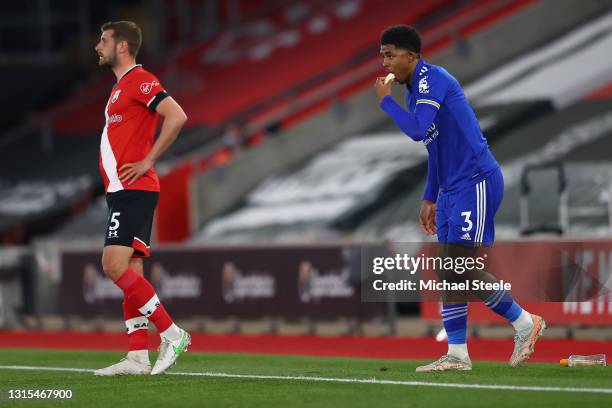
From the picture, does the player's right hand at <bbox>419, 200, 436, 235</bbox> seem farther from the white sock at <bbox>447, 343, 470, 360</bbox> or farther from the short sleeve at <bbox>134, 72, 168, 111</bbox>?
the short sleeve at <bbox>134, 72, 168, 111</bbox>

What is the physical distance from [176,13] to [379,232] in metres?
15.5

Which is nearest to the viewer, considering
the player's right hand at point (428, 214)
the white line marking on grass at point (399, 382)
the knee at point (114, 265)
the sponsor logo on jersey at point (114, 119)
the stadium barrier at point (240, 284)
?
the white line marking on grass at point (399, 382)

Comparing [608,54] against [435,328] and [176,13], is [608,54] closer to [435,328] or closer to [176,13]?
Result: [435,328]

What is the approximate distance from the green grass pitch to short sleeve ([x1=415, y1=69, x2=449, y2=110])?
1.86 metres

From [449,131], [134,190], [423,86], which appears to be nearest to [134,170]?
[134,190]

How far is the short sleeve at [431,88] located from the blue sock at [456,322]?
1.41 meters

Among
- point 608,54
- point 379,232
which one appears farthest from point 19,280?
point 608,54

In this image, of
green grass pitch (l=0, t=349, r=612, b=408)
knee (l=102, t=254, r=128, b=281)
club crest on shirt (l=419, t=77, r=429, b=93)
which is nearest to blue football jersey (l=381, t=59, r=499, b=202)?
club crest on shirt (l=419, t=77, r=429, b=93)

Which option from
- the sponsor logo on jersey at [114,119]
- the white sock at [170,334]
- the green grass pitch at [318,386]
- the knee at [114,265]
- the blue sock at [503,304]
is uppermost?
the sponsor logo on jersey at [114,119]

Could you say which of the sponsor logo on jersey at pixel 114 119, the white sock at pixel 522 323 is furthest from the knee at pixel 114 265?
the white sock at pixel 522 323

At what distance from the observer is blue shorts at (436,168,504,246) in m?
9.25

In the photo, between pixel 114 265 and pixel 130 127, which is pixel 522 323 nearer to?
pixel 114 265

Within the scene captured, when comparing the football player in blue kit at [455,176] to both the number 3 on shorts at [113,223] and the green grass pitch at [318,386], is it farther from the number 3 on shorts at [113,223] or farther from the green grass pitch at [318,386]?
the number 3 on shorts at [113,223]

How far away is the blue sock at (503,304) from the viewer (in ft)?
30.5
